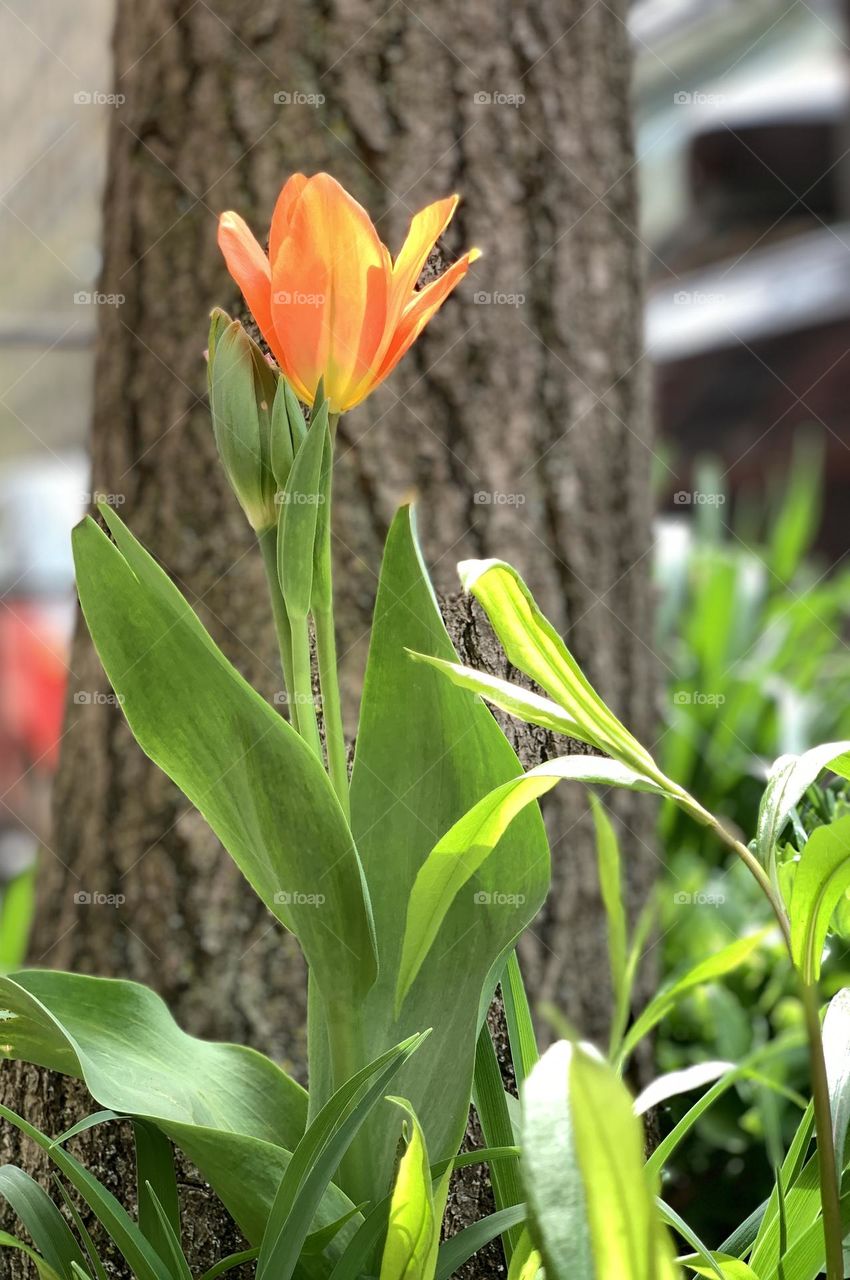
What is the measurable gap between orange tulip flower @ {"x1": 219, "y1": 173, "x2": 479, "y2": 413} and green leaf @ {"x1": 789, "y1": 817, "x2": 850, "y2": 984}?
201mm

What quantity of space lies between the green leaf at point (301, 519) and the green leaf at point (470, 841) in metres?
0.09

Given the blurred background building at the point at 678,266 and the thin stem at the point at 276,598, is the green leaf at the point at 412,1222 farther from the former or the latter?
the blurred background building at the point at 678,266

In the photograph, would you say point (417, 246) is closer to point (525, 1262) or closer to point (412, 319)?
point (412, 319)

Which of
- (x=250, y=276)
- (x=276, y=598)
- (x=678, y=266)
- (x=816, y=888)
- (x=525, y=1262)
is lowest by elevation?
(x=525, y=1262)

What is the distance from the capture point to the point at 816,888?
13.0 inches

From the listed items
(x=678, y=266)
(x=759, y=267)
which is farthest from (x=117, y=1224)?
(x=678, y=266)

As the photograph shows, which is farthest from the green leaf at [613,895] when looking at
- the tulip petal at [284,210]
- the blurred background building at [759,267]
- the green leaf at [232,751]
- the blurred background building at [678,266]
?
the blurred background building at [759,267]

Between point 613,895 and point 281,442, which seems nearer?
point 281,442

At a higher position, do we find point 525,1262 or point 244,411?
point 244,411

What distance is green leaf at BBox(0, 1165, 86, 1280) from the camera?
14.6 inches

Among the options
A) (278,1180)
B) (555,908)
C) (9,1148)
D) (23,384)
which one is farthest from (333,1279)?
(23,384)

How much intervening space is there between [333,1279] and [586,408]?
0.69 m

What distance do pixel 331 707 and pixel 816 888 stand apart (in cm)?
16

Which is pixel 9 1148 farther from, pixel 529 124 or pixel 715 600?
pixel 715 600
